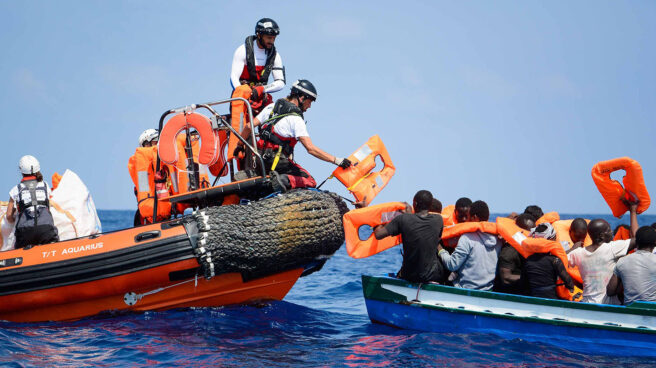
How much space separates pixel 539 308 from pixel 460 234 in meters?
1.04

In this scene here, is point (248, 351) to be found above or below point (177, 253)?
below

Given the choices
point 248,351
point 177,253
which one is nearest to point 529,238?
point 248,351

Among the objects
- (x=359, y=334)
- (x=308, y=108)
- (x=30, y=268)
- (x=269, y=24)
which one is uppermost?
(x=269, y=24)

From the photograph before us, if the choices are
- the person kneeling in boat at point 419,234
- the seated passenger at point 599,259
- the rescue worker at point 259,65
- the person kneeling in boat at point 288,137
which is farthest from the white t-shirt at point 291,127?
the seated passenger at point 599,259

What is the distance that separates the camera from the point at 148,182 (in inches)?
330

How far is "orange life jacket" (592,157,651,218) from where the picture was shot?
7203 millimetres

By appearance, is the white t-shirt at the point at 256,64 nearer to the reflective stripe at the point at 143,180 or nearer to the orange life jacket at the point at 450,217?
the reflective stripe at the point at 143,180

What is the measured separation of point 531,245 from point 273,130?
9.95 ft

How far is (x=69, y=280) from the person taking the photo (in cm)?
730

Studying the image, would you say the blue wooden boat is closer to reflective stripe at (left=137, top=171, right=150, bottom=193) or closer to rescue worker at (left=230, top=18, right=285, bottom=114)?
rescue worker at (left=230, top=18, right=285, bottom=114)

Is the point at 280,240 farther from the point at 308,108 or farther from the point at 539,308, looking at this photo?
the point at 539,308

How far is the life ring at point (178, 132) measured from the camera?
296 inches

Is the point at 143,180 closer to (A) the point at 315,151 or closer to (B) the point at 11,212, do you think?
(B) the point at 11,212

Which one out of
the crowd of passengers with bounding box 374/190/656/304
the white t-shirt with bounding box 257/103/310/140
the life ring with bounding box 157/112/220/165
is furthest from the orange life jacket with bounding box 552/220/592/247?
the life ring with bounding box 157/112/220/165
